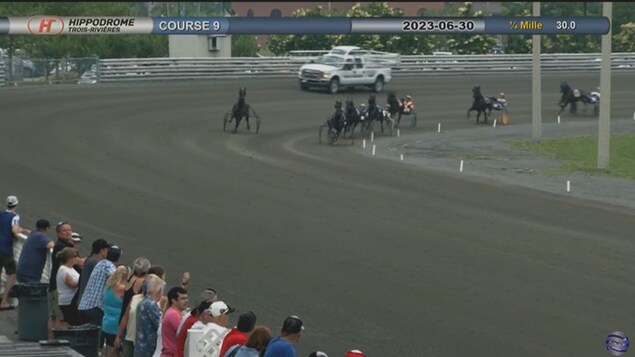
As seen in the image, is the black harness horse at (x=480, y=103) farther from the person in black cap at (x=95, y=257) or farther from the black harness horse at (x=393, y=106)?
the person in black cap at (x=95, y=257)

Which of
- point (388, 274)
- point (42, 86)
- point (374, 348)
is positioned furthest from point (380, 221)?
point (42, 86)

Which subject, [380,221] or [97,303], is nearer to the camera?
[97,303]

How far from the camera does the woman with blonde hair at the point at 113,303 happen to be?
14.4m

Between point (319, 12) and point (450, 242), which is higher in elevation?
point (319, 12)

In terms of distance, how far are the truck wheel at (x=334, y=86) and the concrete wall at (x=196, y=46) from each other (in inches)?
289

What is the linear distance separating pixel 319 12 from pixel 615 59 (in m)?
16.5

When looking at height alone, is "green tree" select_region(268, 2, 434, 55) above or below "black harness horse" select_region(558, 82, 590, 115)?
above

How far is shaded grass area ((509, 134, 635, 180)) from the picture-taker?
3494cm

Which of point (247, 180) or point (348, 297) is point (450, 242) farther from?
point (247, 180)

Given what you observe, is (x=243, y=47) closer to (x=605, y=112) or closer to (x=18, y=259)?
(x=605, y=112)

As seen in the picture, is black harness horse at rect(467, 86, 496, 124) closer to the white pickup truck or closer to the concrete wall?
the white pickup truck

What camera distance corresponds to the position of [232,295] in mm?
19297

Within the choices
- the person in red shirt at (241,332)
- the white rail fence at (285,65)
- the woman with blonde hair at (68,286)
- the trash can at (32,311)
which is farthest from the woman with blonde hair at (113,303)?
→ the white rail fence at (285,65)
